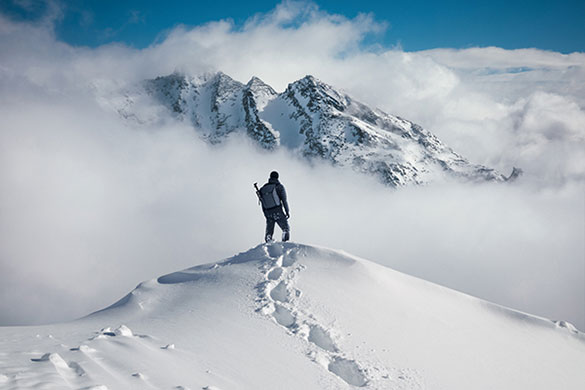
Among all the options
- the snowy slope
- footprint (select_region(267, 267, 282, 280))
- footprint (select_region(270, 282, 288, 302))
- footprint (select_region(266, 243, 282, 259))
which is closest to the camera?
the snowy slope

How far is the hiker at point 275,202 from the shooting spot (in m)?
13.6

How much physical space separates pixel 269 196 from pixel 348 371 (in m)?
8.17

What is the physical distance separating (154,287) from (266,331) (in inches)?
171

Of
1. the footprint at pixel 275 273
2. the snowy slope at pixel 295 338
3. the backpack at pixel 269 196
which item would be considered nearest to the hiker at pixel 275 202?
the backpack at pixel 269 196

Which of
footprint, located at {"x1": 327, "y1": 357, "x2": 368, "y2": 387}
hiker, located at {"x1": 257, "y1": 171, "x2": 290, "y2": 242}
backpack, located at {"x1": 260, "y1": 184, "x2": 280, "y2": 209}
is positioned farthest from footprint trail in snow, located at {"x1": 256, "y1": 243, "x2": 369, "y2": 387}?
backpack, located at {"x1": 260, "y1": 184, "x2": 280, "y2": 209}

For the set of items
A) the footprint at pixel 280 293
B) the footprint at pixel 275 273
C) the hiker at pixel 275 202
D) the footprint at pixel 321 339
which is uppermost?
the hiker at pixel 275 202

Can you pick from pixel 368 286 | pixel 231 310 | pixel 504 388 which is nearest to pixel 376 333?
pixel 368 286

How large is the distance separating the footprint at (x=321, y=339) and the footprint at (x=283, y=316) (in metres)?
0.50

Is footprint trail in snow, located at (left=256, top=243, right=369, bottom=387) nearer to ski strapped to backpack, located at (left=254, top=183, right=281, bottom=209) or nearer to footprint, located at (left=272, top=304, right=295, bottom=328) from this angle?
footprint, located at (left=272, top=304, right=295, bottom=328)

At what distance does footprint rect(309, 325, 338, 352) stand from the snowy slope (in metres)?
0.02

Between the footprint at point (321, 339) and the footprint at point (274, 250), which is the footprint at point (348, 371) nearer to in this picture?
the footprint at point (321, 339)

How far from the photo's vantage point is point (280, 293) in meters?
8.77

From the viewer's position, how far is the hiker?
13.6 meters

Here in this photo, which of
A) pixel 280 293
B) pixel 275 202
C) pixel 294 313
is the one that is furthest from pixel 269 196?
pixel 294 313
